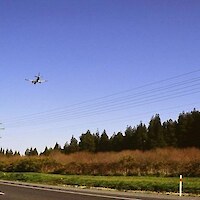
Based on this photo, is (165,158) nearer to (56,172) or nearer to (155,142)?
(56,172)

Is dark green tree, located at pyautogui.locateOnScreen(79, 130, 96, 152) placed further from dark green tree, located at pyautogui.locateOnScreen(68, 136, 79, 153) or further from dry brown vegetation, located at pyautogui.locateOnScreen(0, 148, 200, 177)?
dry brown vegetation, located at pyautogui.locateOnScreen(0, 148, 200, 177)

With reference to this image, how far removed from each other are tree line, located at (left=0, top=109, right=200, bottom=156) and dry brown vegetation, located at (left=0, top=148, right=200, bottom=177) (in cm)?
1307

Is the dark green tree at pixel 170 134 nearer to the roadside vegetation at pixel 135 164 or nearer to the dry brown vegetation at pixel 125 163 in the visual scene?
the roadside vegetation at pixel 135 164

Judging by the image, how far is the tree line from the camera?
97625mm

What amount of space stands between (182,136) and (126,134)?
29.8 m

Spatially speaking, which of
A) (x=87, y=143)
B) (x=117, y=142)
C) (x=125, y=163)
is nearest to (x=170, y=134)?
(x=117, y=142)

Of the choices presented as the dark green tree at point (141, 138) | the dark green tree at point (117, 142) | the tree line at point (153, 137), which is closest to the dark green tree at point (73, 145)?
the tree line at point (153, 137)

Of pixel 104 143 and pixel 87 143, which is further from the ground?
pixel 87 143

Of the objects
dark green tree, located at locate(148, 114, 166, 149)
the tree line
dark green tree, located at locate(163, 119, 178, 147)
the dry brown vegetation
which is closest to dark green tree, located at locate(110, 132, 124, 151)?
the tree line

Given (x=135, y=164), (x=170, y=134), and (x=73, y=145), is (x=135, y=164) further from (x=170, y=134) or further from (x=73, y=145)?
(x=73, y=145)

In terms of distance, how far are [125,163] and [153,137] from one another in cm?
5412

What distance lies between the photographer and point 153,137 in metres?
108

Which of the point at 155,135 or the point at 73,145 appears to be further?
the point at 73,145

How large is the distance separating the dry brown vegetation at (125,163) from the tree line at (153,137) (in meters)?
13.1
